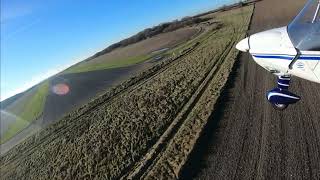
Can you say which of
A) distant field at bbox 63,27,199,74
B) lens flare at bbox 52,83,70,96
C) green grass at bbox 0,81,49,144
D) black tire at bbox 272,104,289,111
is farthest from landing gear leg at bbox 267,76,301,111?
distant field at bbox 63,27,199,74

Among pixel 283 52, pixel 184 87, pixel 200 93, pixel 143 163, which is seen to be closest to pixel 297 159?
pixel 283 52

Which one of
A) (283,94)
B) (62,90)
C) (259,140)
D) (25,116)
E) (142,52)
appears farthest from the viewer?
(142,52)

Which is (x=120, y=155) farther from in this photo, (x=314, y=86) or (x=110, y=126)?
(x=314, y=86)

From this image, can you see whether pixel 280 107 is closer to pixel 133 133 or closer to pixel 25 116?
pixel 133 133

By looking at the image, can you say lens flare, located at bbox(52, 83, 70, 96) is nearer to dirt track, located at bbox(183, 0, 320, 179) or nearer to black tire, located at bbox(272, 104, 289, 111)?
dirt track, located at bbox(183, 0, 320, 179)

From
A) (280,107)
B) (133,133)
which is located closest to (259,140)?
(280,107)

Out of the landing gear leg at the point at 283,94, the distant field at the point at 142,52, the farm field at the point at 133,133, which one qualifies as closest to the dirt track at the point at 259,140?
the farm field at the point at 133,133
